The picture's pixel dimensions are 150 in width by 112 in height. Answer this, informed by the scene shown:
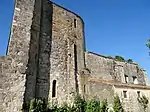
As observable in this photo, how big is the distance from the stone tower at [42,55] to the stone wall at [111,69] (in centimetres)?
240

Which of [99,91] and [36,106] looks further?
[99,91]

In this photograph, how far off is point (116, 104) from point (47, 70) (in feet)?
24.1

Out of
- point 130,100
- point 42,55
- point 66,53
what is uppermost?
point 66,53

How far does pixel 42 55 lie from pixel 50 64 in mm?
1120

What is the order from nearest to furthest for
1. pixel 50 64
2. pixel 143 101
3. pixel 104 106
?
pixel 104 106
pixel 50 64
pixel 143 101

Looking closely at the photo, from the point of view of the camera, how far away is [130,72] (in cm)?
2811

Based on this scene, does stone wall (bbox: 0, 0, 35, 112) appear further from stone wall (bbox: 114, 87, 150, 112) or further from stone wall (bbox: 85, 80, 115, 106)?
stone wall (bbox: 114, 87, 150, 112)

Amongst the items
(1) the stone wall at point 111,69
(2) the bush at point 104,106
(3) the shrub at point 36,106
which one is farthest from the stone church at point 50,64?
(2) the bush at point 104,106

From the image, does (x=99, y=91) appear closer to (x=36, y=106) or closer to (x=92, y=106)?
(x=92, y=106)

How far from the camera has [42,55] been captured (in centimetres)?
1731

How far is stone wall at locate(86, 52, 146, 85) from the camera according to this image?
76.6 ft

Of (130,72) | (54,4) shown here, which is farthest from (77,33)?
(130,72)

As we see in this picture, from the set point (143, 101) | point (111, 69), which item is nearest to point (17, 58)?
point (143, 101)

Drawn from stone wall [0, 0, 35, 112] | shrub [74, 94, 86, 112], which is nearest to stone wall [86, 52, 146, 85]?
shrub [74, 94, 86, 112]
